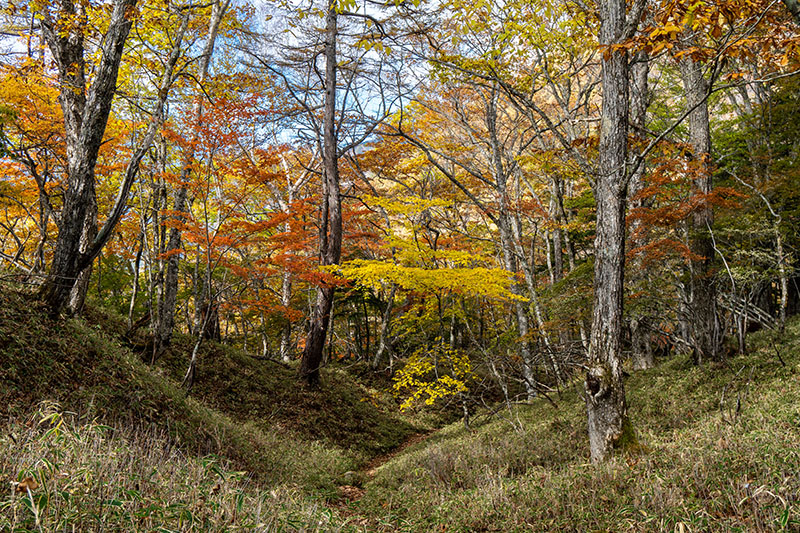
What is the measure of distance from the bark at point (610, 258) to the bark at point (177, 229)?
7418 millimetres

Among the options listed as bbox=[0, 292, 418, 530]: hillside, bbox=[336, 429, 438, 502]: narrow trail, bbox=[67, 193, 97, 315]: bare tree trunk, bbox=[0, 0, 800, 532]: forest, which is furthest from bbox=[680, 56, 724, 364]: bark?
bbox=[67, 193, 97, 315]: bare tree trunk

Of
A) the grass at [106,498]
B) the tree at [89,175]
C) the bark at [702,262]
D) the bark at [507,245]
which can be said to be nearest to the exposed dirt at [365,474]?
the bark at [507,245]

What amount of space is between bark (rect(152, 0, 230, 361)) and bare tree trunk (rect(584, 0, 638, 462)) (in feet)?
24.3

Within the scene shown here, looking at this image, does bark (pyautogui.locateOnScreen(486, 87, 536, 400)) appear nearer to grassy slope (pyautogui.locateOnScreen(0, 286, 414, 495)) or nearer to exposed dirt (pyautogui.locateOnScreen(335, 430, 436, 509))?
exposed dirt (pyautogui.locateOnScreen(335, 430, 436, 509))

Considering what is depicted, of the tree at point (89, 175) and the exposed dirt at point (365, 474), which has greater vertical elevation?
the tree at point (89, 175)

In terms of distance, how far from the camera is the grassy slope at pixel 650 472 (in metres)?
3.02

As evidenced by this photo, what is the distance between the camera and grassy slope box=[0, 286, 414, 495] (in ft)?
17.5

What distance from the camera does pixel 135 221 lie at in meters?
15.2

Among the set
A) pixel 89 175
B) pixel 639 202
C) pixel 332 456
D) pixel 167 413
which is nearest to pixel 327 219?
pixel 332 456

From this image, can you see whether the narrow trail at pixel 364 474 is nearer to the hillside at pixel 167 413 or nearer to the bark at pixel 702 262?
the hillside at pixel 167 413

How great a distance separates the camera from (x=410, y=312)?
48.8ft

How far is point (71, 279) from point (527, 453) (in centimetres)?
698

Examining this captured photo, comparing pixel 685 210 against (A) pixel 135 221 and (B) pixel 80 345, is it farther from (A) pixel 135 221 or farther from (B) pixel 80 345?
(A) pixel 135 221

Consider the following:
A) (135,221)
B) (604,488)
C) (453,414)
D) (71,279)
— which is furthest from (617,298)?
(135,221)
